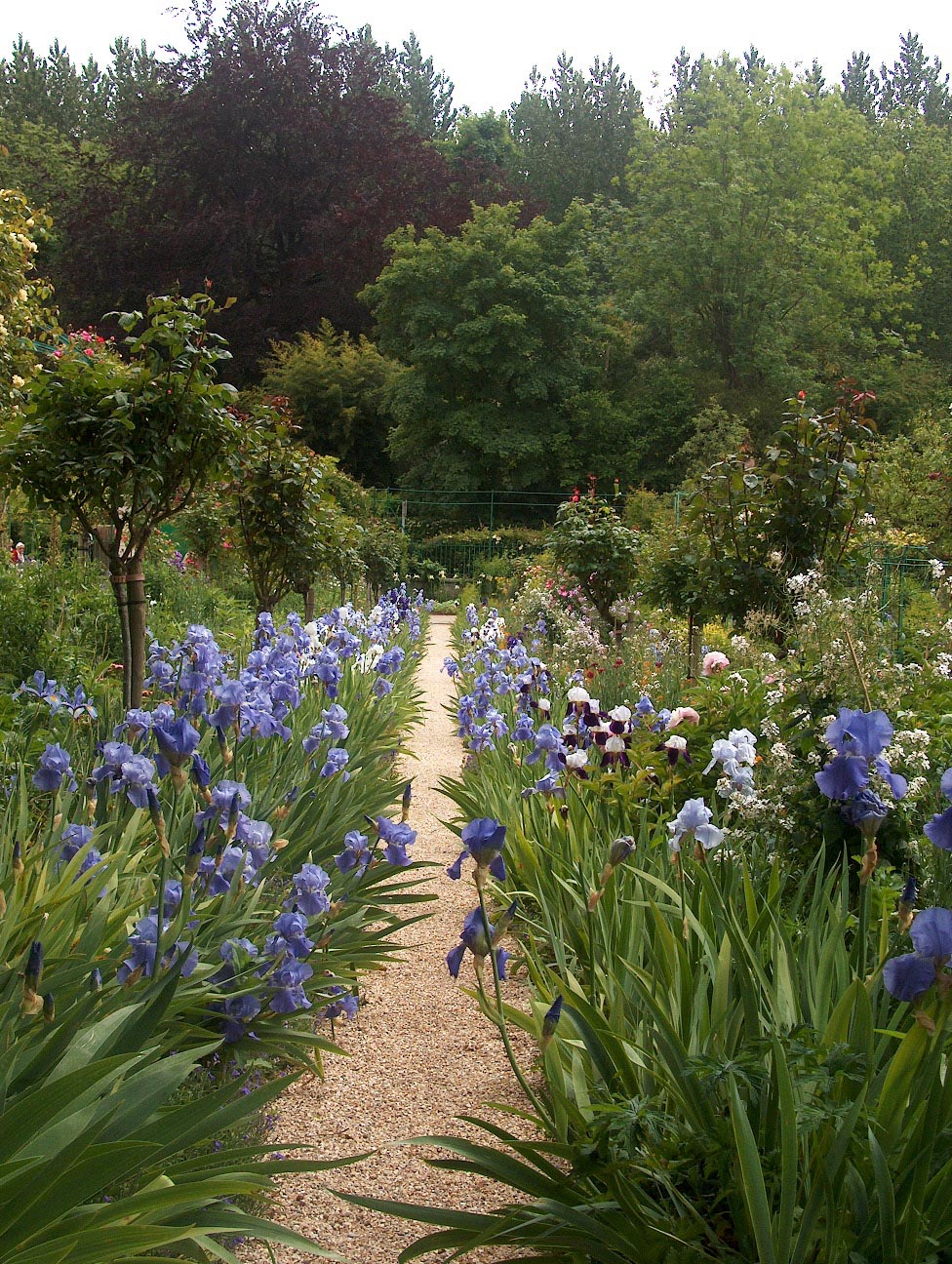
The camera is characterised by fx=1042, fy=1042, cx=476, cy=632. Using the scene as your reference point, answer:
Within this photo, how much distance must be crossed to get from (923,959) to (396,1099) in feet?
5.27

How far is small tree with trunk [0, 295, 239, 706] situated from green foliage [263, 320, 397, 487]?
19.7 metres

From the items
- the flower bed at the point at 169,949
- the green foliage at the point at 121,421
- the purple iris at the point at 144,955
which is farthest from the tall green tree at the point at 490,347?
the purple iris at the point at 144,955

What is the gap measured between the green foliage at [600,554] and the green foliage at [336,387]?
49.0 ft

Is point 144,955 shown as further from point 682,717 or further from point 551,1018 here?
point 682,717

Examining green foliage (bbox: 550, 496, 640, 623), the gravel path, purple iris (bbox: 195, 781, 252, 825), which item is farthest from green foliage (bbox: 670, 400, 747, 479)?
purple iris (bbox: 195, 781, 252, 825)

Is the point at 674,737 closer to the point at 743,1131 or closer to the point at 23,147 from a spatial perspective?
the point at 743,1131

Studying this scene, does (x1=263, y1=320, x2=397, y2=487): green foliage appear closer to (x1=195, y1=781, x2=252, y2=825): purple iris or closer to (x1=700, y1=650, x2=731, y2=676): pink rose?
(x1=700, y1=650, x2=731, y2=676): pink rose

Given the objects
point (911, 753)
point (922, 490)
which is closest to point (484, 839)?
point (911, 753)

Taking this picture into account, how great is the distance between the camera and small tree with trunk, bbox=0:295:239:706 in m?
4.20

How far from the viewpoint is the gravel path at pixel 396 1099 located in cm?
211

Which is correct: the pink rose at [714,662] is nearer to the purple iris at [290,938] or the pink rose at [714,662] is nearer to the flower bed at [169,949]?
the flower bed at [169,949]

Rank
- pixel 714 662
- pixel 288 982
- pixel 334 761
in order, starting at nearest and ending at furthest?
1. pixel 288 982
2. pixel 334 761
3. pixel 714 662

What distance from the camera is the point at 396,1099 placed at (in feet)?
8.53

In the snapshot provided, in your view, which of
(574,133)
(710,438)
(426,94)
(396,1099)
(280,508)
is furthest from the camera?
(426,94)
